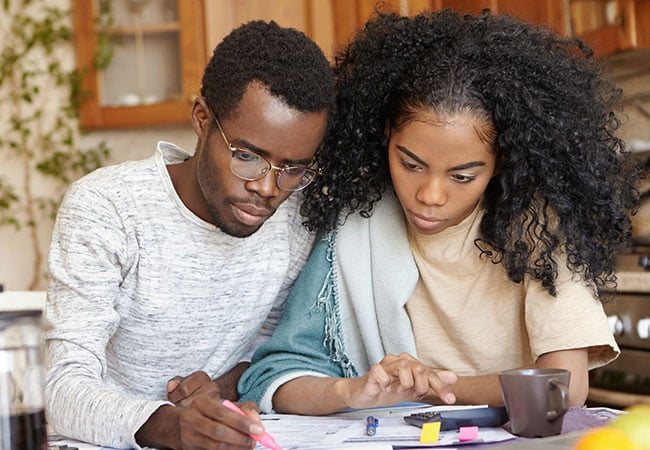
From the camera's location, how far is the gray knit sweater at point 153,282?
4.51ft

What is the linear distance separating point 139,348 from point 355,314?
14.4 inches

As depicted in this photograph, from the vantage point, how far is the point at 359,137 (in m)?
1.59

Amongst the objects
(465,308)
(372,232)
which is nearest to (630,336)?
(465,308)

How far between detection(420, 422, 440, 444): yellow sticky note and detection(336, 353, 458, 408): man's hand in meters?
0.07

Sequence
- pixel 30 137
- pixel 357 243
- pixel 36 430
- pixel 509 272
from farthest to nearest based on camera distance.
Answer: pixel 30 137 < pixel 357 243 < pixel 509 272 < pixel 36 430

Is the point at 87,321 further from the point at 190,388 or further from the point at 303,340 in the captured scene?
the point at 303,340

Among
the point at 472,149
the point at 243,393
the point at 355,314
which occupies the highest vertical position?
the point at 472,149

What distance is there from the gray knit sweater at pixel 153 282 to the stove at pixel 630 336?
3.58 feet

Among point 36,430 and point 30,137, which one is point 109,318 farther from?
point 30,137

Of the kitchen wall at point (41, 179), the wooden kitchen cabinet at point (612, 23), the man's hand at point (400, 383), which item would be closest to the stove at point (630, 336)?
the wooden kitchen cabinet at point (612, 23)

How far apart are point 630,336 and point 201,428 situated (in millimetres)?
1615

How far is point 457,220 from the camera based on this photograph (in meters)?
1.57

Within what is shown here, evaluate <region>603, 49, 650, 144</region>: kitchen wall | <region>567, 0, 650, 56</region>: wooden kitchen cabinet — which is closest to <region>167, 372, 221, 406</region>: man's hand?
<region>567, 0, 650, 56</region>: wooden kitchen cabinet

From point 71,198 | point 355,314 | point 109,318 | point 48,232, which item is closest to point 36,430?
point 109,318
